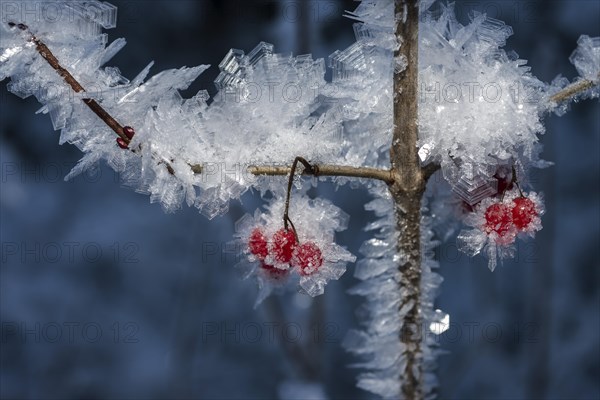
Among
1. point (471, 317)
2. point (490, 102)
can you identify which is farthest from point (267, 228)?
point (471, 317)

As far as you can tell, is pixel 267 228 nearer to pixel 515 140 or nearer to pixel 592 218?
pixel 515 140

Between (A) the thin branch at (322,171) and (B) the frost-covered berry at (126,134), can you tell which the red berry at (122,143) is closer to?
(B) the frost-covered berry at (126,134)

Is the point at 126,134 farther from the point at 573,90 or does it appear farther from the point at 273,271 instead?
the point at 573,90

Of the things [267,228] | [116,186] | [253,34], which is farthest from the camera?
[116,186]

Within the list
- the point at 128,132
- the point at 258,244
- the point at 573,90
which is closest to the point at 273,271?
the point at 258,244

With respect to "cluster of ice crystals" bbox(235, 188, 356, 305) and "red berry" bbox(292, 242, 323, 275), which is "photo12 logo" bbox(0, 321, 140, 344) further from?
"red berry" bbox(292, 242, 323, 275)

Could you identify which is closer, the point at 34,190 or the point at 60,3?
the point at 60,3

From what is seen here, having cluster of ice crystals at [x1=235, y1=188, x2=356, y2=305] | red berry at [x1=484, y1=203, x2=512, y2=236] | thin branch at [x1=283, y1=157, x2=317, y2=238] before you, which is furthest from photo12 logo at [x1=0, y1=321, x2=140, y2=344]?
red berry at [x1=484, y1=203, x2=512, y2=236]
